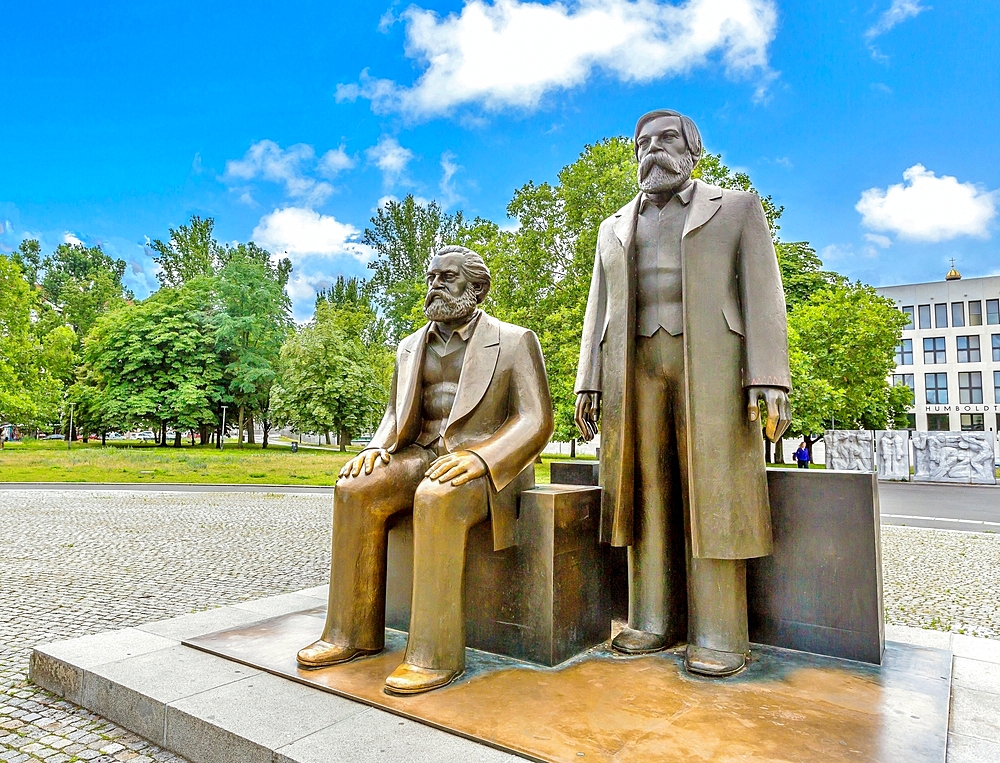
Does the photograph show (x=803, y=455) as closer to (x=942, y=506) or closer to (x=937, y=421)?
(x=942, y=506)

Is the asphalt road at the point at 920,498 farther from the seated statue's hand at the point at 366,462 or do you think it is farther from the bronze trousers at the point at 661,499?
the seated statue's hand at the point at 366,462

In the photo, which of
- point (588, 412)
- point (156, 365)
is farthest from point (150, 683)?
point (156, 365)

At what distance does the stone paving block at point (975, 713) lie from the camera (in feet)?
9.36

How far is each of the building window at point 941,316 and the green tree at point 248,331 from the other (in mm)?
42106

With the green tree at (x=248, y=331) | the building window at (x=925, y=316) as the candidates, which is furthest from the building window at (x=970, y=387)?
the green tree at (x=248, y=331)

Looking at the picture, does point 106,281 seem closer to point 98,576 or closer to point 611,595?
point 98,576

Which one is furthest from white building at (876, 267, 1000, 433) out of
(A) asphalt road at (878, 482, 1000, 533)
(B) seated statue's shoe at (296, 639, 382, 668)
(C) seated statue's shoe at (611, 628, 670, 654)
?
(B) seated statue's shoe at (296, 639, 382, 668)

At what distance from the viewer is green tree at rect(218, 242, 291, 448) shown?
39.4 meters

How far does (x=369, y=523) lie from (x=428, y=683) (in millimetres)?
837

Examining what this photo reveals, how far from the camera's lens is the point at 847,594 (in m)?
3.64

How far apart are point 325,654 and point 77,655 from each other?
54.9 inches

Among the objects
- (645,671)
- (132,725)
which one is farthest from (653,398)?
(132,725)

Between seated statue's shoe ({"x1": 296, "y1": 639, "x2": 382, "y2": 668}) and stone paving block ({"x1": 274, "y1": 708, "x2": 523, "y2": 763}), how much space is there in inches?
25.8

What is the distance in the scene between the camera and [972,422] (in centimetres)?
4575
